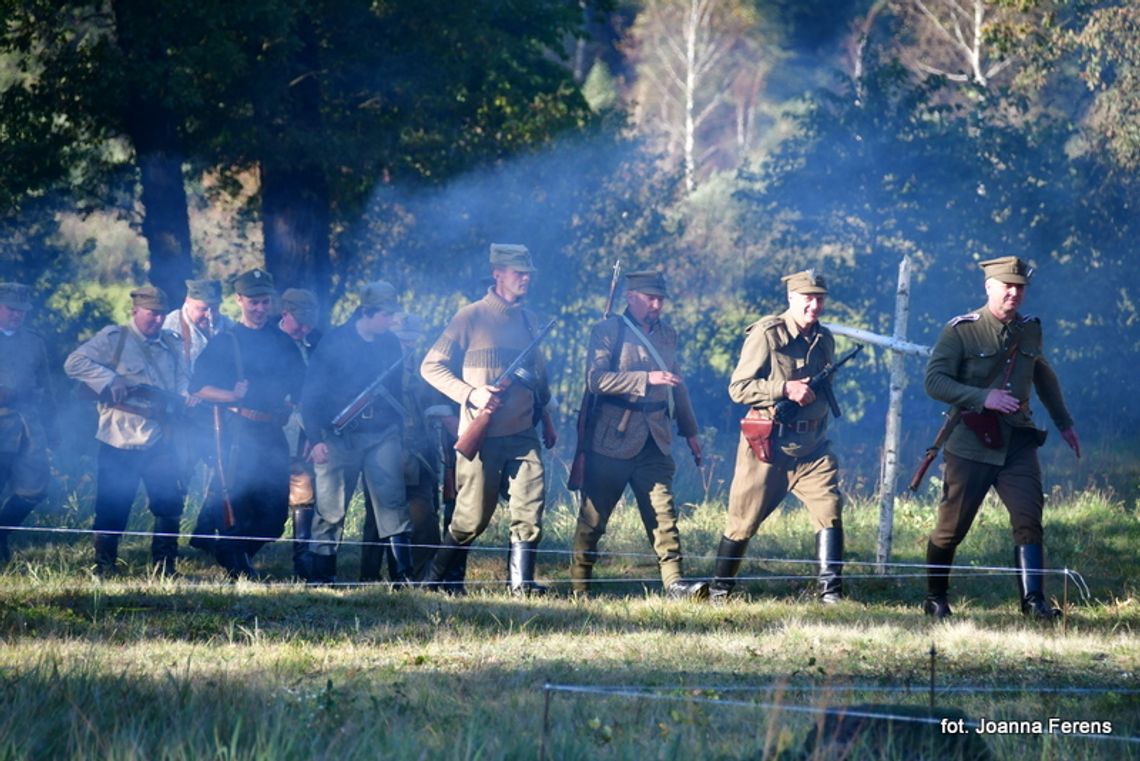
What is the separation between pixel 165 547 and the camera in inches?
458

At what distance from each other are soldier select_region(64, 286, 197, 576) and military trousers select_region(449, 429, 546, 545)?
200 centimetres

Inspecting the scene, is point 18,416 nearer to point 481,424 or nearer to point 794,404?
point 481,424

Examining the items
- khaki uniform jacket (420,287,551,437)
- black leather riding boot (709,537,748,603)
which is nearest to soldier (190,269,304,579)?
khaki uniform jacket (420,287,551,437)

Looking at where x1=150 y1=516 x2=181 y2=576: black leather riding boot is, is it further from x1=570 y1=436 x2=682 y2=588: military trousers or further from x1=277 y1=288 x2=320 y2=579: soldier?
x1=570 y1=436 x2=682 y2=588: military trousers

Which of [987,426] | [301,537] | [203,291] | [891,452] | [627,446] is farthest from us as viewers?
[203,291]

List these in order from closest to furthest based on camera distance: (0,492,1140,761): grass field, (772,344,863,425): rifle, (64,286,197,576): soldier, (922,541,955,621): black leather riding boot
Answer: (0,492,1140,761): grass field
(922,541,955,621): black leather riding boot
(772,344,863,425): rifle
(64,286,197,576): soldier

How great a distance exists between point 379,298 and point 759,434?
2.60 metres

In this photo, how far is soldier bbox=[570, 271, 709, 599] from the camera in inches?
434

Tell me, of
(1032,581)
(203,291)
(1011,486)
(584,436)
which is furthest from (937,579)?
(203,291)

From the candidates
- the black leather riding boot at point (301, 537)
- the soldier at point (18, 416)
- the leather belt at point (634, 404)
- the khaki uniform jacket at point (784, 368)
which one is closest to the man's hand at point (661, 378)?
the leather belt at point (634, 404)

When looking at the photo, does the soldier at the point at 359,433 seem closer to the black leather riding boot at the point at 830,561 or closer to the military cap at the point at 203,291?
the military cap at the point at 203,291

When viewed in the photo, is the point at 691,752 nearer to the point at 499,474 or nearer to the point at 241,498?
the point at 499,474

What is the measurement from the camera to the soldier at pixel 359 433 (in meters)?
11.3

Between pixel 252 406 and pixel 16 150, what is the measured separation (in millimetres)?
8242
